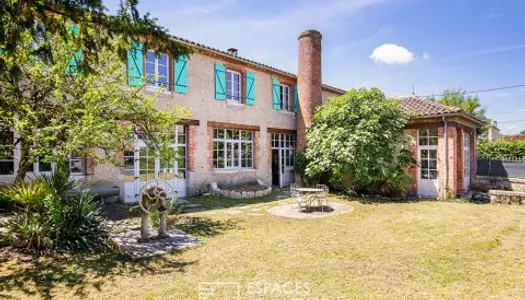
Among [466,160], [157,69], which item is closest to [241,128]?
[157,69]

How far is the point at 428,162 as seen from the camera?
1289cm

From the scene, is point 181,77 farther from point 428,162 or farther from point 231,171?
point 428,162

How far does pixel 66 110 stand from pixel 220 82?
7.59 meters

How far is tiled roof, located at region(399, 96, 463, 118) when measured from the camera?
39.3 feet

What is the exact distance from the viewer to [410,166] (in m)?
12.5

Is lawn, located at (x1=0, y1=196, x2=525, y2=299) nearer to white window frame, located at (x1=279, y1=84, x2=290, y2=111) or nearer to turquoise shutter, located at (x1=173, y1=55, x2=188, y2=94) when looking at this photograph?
turquoise shutter, located at (x1=173, y1=55, x2=188, y2=94)

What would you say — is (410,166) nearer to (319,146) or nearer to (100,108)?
(319,146)

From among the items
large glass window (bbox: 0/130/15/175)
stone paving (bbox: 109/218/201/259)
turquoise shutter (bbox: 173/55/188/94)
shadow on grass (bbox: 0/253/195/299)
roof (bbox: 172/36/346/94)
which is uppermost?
roof (bbox: 172/36/346/94)

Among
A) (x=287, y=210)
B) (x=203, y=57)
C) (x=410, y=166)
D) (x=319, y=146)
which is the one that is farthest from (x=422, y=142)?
(x=203, y=57)

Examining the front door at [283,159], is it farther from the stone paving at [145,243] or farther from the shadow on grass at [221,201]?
the stone paving at [145,243]

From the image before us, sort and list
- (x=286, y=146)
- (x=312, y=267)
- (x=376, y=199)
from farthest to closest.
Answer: (x=286, y=146)
(x=376, y=199)
(x=312, y=267)

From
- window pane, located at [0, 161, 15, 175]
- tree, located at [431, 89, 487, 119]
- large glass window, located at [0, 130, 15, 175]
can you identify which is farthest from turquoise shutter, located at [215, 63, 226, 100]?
tree, located at [431, 89, 487, 119]

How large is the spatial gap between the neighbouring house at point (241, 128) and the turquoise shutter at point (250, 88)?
1.8 inches

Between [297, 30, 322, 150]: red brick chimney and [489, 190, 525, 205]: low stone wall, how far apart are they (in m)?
8.20
